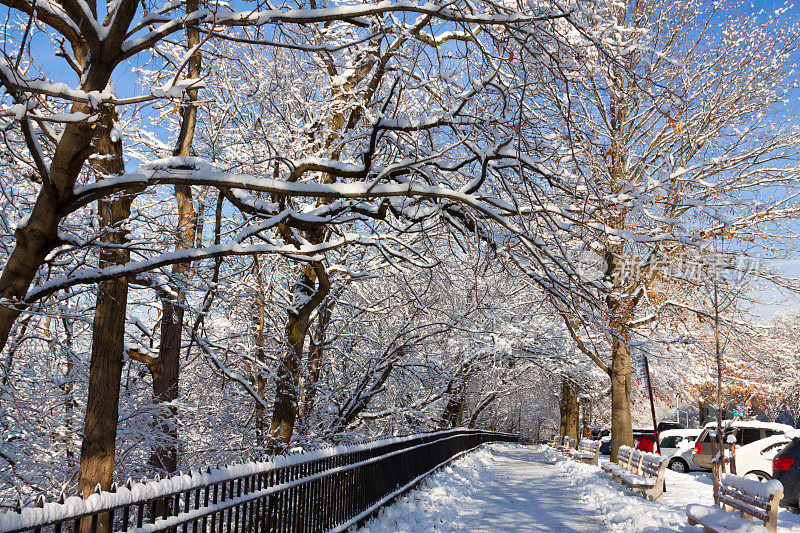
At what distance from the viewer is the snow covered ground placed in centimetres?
850

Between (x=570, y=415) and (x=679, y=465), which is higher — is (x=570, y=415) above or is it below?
above

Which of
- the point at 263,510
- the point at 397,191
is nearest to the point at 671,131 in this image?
the point at 397,191

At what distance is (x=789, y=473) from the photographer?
1236 cm

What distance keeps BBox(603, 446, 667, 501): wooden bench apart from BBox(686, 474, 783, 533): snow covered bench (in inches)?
123

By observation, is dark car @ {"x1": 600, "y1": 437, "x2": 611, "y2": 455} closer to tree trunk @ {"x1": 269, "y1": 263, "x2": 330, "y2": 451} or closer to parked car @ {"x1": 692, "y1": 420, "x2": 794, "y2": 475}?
parked car @ {"x1": 692, "y1": 420, "x2": 794, "y2": 475}

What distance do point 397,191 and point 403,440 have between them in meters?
7.19

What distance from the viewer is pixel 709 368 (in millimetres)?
21859

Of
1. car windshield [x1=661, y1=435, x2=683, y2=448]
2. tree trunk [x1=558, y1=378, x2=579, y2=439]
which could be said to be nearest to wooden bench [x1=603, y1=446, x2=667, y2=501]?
car windshield [x1=661, y1=435, x2=683, y2=448]

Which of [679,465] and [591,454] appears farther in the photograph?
[679,465]

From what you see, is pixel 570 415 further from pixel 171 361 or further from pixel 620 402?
pixel 171 361

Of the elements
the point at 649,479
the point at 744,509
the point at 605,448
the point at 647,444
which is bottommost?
the point at 605,448

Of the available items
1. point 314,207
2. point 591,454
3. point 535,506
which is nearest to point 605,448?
point 591,454

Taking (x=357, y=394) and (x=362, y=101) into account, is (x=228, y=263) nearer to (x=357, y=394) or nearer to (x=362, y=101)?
(x=357, y=394)

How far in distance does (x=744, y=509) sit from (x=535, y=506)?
4257 mm
